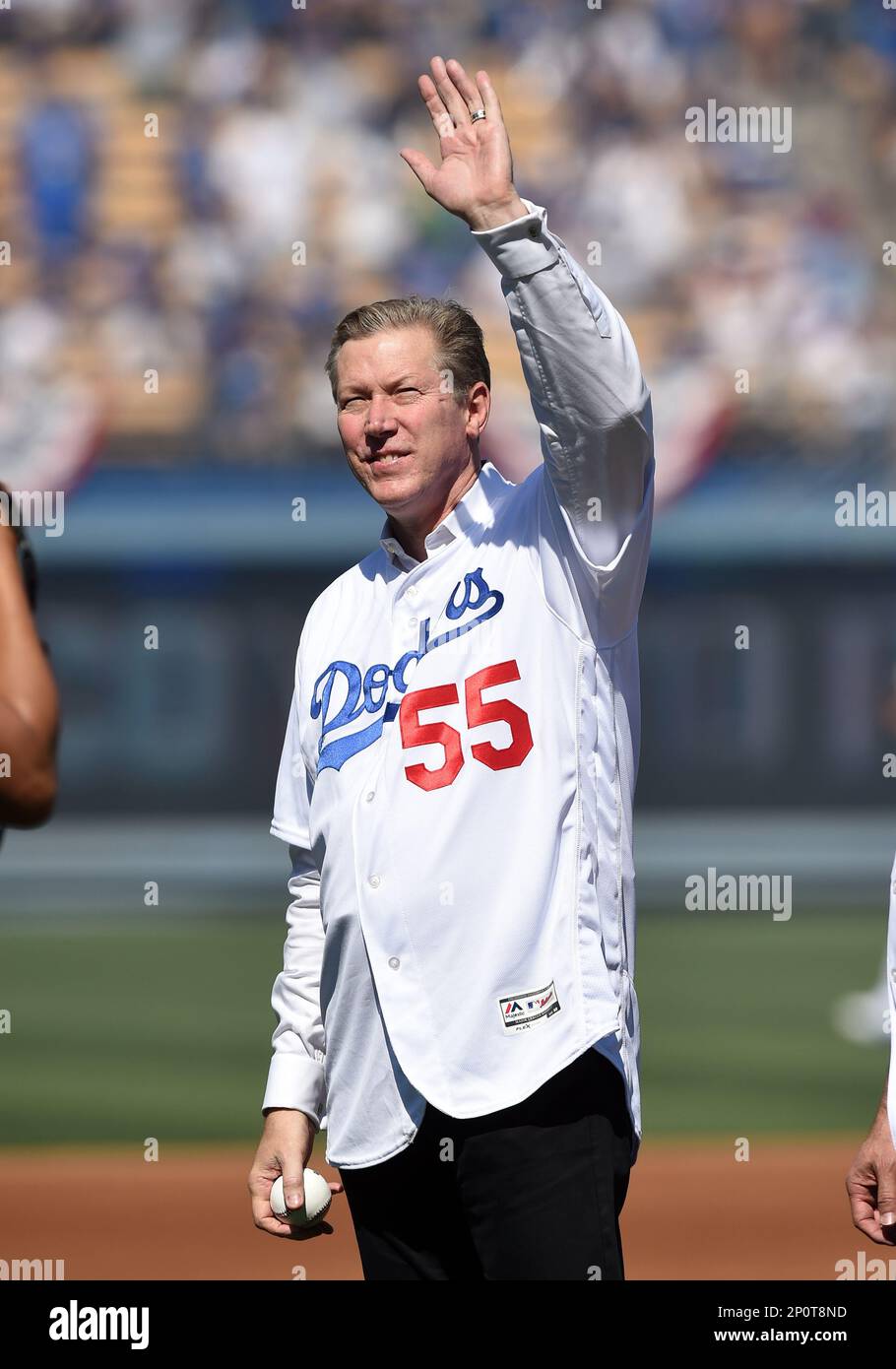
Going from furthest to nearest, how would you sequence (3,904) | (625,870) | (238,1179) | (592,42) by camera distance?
1. (592,42)
2. (3,904)
3. (238,1179)
4. (625,870)

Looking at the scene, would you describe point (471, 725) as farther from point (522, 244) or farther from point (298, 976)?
point (522, 244)

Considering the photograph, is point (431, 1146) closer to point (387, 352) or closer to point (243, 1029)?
point (387, 352)

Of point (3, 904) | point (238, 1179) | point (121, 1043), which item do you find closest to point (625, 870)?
point (238, 1179)

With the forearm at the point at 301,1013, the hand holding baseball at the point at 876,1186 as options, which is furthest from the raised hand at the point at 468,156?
the hand holding baseball at the point at 876,1186

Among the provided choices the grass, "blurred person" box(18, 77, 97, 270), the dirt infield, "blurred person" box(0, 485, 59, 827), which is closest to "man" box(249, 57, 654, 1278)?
"blurred person" box(0, 485, 59, 827)

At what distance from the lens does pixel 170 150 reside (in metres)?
13.8

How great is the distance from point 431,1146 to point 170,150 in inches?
506

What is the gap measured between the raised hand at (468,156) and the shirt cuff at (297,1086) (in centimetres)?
124

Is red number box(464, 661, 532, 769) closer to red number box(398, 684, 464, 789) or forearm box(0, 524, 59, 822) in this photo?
red number box(398, 684, 464, 789)

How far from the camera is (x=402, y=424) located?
7.83 feet

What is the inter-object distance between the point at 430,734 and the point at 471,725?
60 millimetres

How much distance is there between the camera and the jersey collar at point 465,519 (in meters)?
2.44
